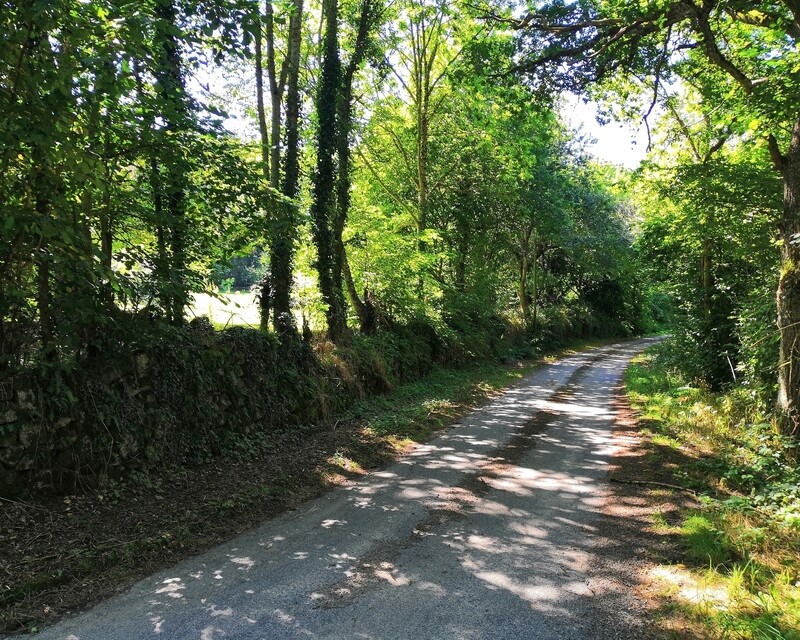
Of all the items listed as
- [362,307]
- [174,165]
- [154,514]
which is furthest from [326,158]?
[154,514]

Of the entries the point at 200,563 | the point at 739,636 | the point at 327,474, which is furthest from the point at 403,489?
the point at 739,636

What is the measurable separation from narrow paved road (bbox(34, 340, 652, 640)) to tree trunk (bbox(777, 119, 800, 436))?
105 inches

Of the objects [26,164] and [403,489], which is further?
[403,489]

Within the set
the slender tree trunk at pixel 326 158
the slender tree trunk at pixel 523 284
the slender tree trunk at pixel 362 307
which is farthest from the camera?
the slender tree trunk at pixel 523 284

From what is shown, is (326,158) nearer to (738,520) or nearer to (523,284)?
(738,520)

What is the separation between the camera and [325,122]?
10922mm

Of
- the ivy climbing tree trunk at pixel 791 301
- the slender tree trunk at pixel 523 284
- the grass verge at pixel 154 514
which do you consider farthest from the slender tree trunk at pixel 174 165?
the slender tree trunk at pixel 523 284

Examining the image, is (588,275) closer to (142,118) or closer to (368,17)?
(368,17)

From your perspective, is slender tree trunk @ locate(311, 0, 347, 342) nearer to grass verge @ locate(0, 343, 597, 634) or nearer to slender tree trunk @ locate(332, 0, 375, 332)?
slender tree trunk @ locate(332, 0, 375, 332)

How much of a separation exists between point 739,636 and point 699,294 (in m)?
12.4

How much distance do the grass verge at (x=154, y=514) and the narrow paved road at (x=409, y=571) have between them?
292 mm

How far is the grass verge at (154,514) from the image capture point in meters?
3.88

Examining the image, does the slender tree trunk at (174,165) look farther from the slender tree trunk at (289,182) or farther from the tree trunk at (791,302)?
the tree trunk at (791,302)

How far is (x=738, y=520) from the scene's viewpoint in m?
5.07
